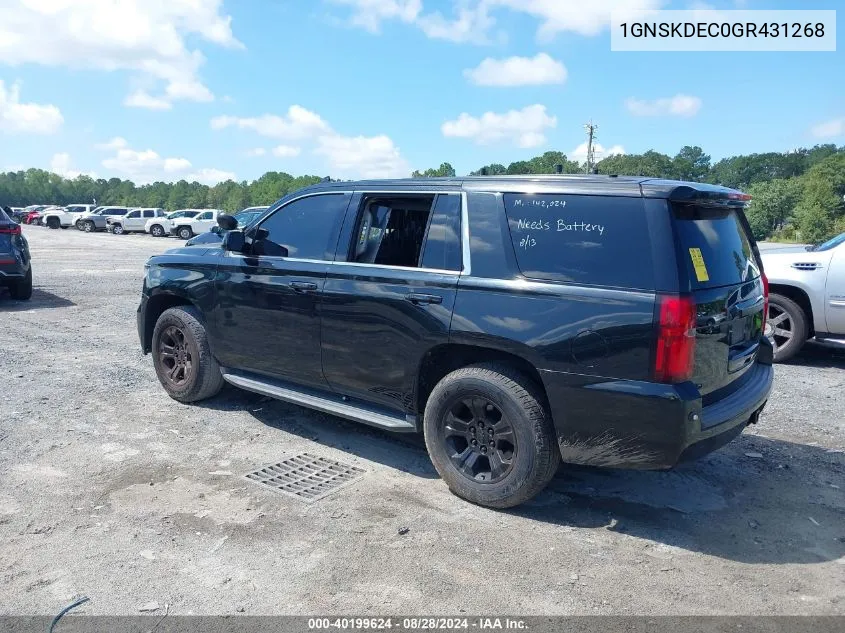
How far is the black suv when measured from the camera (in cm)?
353

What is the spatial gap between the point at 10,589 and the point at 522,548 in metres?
2.46

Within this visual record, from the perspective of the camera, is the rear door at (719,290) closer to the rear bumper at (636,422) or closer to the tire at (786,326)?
the rear bumper at (636,422)

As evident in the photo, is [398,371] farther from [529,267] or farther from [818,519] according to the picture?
[818,519]

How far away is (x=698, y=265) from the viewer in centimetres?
363

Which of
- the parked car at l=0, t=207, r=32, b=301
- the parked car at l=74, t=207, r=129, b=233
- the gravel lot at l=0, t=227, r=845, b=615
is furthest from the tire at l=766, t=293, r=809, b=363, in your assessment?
the parked car at l=74, t=207, r=129, b=233

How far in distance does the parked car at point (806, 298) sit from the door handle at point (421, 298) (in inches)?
203

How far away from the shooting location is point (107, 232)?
150 feet

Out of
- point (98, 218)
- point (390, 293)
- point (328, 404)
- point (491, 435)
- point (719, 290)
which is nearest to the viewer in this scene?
point (719, 290)

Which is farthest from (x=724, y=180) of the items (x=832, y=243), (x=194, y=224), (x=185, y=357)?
(x=185, y=357)

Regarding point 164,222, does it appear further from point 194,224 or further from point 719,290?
point 719,290

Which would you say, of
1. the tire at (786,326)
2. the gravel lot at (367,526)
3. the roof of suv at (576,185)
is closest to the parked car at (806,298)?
the tire at (786,326)

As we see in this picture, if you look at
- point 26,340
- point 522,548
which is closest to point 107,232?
point 26,340

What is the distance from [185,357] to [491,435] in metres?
2.99

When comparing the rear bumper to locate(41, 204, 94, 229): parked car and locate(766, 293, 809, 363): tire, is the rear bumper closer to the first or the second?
locate(766, 293, 809, 363): tire
